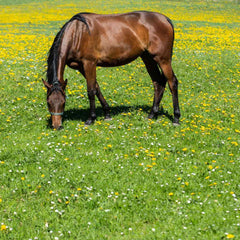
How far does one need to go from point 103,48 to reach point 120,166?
3641mm

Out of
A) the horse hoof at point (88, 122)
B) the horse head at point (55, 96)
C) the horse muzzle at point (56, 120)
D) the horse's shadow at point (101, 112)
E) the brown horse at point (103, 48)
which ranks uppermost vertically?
the brown horse at point (103, 48)

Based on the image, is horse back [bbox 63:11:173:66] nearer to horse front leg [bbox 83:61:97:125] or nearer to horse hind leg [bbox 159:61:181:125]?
horse front leg [bbox 83:61:97:125]

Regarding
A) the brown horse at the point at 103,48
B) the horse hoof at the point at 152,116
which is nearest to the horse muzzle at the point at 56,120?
the brown horse at the point at 103,48

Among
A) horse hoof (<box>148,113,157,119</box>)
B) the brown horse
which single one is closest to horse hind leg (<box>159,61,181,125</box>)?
the brown horse

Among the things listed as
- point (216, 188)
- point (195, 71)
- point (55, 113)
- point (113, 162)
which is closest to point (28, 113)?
point (55, 113)

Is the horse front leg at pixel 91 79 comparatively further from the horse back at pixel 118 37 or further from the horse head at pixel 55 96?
the horse head at pixel 55 96

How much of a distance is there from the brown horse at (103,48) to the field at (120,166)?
3.23 ft

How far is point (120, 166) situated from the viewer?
22.0 ft

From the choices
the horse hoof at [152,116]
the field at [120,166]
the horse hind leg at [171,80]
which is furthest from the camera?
the horse hoof at [152,116]

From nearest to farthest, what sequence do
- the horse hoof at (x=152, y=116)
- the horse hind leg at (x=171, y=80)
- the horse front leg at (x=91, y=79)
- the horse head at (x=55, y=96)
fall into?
the horse head at (x=55, y=96) < the horse front leg at (x=91, y=79) < the horse hind leg at (x=171, y=80) < the horse hoof at (x=152, y=116)

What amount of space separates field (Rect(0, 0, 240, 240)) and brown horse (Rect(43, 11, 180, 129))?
3.23 ft

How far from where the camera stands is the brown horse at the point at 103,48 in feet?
26.3

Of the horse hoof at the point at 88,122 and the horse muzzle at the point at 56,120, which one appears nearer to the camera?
the horse muzzle at the point at 56,120

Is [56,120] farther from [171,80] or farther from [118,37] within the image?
[171,80]
